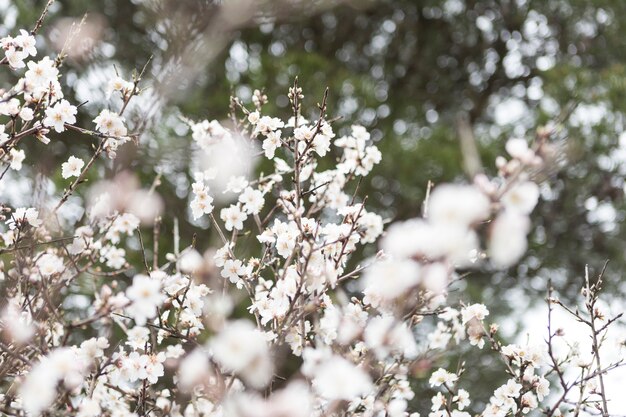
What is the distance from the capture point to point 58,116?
1401 mm

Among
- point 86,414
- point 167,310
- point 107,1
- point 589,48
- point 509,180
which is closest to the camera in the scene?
point 509,180

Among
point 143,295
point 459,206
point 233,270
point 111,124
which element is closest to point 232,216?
point 233,270

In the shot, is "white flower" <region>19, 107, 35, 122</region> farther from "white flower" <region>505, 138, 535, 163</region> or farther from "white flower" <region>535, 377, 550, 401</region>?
"white flower" <region>535, 377, 550, 401</region>

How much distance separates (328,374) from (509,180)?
1.24ft

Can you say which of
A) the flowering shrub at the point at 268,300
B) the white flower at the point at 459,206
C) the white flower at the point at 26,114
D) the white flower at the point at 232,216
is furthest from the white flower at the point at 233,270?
the white flower at the point at 459,206

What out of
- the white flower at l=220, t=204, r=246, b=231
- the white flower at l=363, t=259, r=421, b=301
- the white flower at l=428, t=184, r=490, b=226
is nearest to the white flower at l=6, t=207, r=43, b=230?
the white flower at l=220, t=204, r=246, b=231

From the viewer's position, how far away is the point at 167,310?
55.5 inches

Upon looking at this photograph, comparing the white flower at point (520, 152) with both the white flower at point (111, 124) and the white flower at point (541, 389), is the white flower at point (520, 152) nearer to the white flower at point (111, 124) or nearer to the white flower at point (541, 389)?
the white flower at point (541, 389)

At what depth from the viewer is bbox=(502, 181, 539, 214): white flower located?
810mm

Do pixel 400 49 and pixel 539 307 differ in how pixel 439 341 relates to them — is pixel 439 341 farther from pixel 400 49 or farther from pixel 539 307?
pixel 400 49

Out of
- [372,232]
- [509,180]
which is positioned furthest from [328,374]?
[372,232]

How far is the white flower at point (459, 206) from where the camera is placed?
76cm

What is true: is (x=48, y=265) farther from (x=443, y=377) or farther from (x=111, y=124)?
(x=443, y=377)

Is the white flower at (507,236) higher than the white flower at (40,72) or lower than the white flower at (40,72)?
lower
